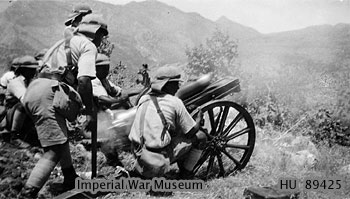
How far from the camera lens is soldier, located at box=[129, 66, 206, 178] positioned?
443cm

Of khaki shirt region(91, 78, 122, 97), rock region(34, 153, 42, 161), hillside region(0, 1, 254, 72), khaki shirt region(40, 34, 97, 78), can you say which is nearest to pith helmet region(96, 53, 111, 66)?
Result: khaki shirt region(91, 78, 122, 97)

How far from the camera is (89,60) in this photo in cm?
416

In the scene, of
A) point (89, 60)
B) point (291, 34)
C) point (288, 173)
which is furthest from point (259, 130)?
point (291, 34)

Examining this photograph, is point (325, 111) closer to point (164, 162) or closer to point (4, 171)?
point (164, 162)

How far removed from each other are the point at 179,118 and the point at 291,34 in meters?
21.9

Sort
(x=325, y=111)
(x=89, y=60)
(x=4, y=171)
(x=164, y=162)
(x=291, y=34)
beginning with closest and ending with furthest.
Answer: (x=89, y=60)
(x=164, y=162)
(x=4, y=171)
(x=325, y=111)
(x=291, y=34)

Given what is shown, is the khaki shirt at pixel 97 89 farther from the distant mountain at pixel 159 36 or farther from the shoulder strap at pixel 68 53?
the distant mountain at pixel 159 36

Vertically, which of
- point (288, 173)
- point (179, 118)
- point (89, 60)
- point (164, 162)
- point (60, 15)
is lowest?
point (288, 173)

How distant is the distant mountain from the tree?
3.37 ft

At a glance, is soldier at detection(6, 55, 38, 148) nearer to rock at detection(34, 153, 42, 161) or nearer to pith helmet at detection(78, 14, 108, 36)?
rock at detection(34, 153, 42, 161)

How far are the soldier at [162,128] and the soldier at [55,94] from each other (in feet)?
1.99

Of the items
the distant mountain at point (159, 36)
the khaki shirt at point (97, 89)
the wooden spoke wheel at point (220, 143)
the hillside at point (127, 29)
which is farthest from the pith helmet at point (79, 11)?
the hillside at point (127, 29)

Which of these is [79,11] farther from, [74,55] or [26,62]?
[74,55]

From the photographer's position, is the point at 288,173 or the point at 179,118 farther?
the point at 288,173
